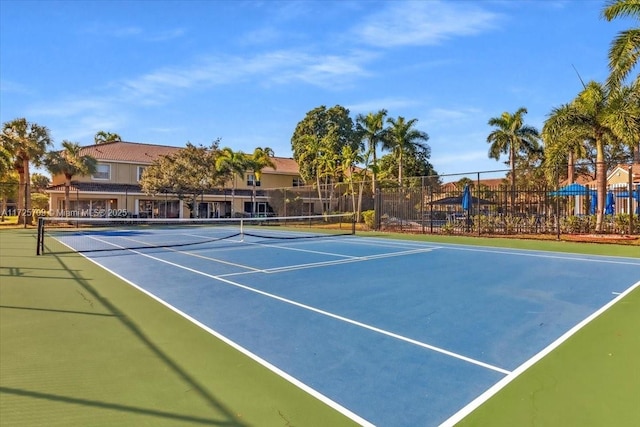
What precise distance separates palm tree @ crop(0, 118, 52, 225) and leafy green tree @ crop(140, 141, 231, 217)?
8278mm

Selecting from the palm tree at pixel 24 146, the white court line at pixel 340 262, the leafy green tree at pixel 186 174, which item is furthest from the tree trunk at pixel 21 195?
the white court line at pixel 340 262

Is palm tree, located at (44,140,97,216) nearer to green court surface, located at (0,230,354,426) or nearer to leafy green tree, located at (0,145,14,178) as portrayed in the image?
leafy green tree, located at (0,145,14,178)

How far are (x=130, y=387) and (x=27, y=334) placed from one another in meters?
2.59

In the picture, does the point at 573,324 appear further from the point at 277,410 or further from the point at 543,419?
the point at 277,410

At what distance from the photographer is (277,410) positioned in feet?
11.5

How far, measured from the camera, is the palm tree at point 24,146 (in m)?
32.8

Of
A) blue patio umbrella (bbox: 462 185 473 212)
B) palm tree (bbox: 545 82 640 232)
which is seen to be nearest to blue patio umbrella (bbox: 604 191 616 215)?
palm tree (bbox: 545 82 640 232)

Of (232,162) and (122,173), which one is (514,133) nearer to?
(232,162)

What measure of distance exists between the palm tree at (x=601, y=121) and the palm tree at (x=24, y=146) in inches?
1386

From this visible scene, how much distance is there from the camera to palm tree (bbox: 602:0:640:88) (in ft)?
49.6

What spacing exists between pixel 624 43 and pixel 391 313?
1505cm

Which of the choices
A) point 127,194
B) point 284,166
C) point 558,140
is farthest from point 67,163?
point 558,140

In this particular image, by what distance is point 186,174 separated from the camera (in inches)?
1522

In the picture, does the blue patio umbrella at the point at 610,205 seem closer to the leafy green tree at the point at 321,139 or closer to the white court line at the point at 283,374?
the white court line at the point at 283,374
